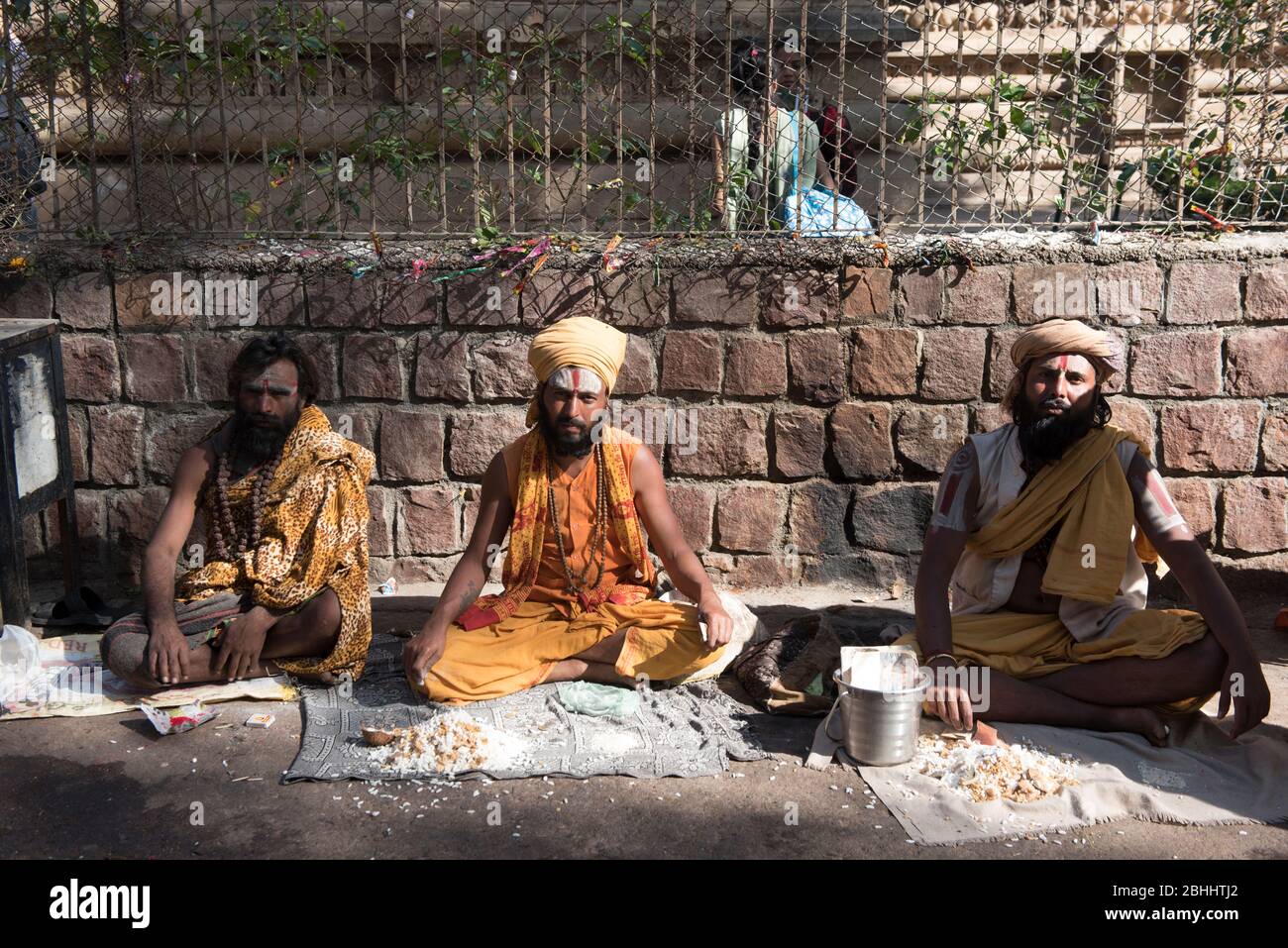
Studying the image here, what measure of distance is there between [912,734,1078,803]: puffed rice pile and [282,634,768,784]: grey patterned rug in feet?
1.99

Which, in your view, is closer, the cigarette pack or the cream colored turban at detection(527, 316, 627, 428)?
the cigarette pack

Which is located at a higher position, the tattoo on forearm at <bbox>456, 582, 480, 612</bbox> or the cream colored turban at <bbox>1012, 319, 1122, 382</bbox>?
the cream colored turban at <bbox>1012, 319, 1122, 382</bbox>

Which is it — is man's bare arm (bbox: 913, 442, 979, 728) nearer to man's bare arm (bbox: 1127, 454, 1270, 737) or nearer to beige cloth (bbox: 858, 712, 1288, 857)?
beige cloth (bbox: 858, 712, 1288, 857)

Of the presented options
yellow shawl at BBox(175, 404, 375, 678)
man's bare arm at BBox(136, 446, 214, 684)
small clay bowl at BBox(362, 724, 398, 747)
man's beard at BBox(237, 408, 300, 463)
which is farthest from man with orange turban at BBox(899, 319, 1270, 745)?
man's bare arm at BBox(136, 446, 214, 684)

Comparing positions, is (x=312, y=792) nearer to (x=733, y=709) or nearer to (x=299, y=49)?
(x=733, y=709)

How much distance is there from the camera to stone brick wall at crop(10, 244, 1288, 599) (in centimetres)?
555

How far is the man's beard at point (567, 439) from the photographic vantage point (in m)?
4.60

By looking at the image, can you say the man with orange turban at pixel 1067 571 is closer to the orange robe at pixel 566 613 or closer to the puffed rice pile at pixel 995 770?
the puffed rice pile at pixel 995 770

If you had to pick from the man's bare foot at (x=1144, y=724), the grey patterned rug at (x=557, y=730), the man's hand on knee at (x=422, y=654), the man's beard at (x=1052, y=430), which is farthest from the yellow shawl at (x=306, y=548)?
the man's bare foot at (x=1144, y=724)

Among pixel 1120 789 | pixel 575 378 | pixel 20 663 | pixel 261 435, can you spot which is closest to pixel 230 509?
pixel 261 435

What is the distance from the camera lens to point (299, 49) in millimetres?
5895

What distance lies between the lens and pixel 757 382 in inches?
221

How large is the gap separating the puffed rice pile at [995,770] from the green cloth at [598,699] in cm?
108

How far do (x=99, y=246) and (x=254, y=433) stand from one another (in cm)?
163
